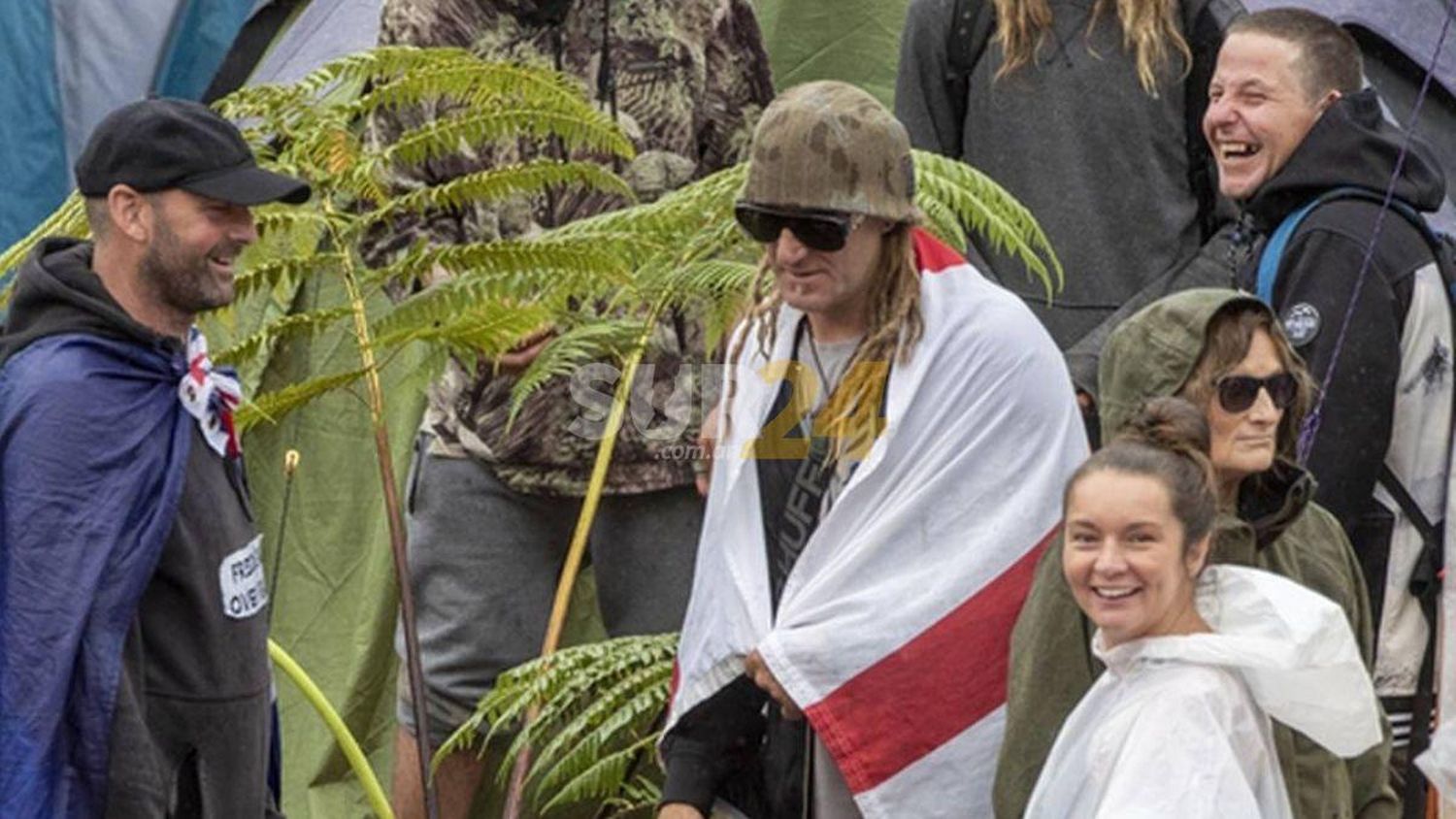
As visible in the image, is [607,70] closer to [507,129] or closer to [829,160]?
[507,129]

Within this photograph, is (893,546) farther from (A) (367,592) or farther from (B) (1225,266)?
(A) (367,592)

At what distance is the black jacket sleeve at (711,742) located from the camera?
5.98 metres

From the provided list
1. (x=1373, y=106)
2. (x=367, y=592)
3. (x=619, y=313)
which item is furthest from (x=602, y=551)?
(x=1373, y=106)

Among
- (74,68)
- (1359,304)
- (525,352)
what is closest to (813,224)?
(1359,304)

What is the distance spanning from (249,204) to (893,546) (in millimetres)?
1198

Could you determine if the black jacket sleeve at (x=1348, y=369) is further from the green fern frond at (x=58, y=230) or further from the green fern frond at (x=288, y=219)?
the green fern frond at (x=58, y=230)

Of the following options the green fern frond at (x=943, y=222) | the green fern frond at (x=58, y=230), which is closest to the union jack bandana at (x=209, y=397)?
the green fern frond at (x=58, y=230)

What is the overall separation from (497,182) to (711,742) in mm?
1323

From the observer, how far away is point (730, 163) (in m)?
7.43

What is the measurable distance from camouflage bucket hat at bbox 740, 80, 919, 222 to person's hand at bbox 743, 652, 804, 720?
0.74 metres

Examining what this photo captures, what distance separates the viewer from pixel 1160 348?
573 centimetres

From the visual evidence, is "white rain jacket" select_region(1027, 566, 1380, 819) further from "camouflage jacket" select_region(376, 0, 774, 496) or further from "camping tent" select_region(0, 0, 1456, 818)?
"camping tent" select_region(0, 0, 1456, 818)

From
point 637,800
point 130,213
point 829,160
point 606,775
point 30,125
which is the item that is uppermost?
point 829,160

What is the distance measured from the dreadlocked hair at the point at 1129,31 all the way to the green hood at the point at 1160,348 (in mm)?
1611
